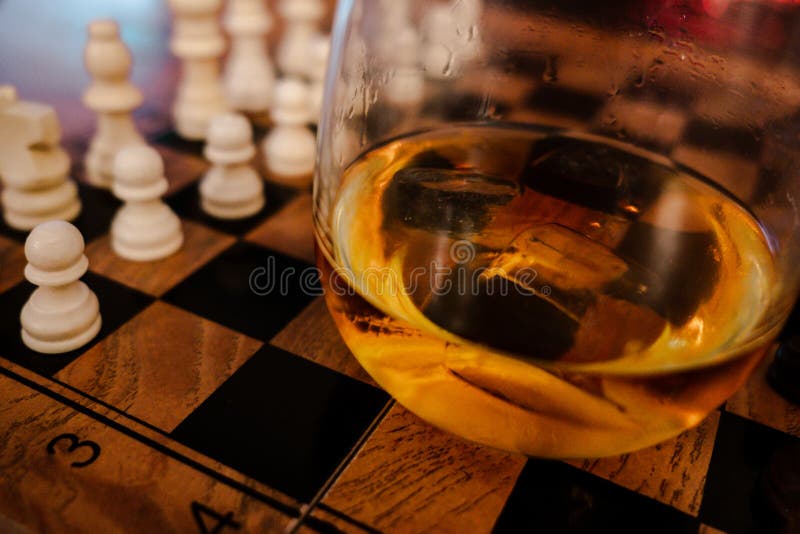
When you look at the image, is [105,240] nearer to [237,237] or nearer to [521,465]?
[237,237]

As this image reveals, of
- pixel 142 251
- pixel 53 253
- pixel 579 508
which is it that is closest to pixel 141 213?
pixel 142 251

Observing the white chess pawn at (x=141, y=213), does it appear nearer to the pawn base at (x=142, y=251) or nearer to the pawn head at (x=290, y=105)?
the pawn base at (x=142, y=251)

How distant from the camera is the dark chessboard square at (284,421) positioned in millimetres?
479

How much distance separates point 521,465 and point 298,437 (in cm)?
16

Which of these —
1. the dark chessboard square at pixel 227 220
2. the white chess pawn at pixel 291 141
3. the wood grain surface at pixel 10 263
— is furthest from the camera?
the white chess pawn at pixel 291 141

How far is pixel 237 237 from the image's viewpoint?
0.73 metres

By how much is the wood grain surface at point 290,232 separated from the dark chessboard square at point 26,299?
0.47 feet

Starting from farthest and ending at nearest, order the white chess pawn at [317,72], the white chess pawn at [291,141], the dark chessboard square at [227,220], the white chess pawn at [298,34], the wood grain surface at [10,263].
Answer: the white chess pawn at [298,34], the white chess pawn at [317,72], the white chess pawn at [291,141], the dark chessboard square at [227,220], the wood grain surface at [10,263]

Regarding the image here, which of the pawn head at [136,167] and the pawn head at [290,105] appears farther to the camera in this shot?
the pawn head at [290,105]

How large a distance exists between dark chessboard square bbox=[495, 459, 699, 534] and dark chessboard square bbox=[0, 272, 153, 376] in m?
0.35

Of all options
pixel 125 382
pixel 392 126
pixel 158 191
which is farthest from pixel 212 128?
pixel 125 382

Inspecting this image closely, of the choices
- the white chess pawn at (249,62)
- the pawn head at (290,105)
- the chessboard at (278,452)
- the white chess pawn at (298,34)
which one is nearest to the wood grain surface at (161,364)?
the chessboard at (278,452)

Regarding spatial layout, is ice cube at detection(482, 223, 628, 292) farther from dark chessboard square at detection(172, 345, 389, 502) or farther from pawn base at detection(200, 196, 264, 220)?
pawn base at detection(200, 196, 264, 220)

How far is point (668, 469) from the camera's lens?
19.7 inches
